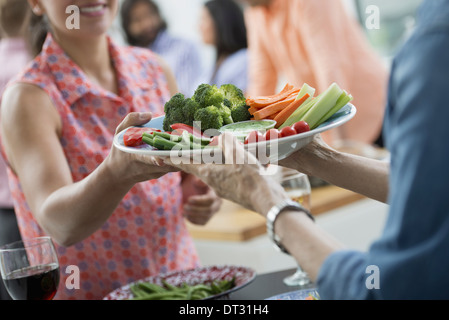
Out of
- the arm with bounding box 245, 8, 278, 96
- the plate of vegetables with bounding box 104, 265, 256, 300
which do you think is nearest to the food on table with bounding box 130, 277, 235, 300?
the plate of vegetables with bounding box 104, 265, 256, 300

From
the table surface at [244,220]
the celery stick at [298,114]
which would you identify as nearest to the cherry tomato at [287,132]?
the celery stick at [298,114]

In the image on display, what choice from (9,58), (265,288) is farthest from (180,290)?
(9,58)

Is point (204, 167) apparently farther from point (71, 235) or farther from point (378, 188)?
point (71, 235)

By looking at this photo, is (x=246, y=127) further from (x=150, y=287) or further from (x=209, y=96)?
(x=150, y=287)

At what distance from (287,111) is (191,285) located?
1.70 ft

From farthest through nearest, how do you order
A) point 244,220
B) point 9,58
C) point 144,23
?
1. point 144,23
2. point 9,58
3. point 244,220

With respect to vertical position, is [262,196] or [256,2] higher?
[256,2]

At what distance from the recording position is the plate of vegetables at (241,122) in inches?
38.7

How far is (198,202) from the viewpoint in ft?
5.69

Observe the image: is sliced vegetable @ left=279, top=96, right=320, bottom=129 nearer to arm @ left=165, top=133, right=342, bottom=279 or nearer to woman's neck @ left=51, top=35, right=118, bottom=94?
arm @ left=165, top=133, right=342, bottom=279

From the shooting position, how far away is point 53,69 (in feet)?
5.20

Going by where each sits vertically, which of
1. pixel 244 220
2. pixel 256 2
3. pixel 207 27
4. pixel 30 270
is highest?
pixel 207 27

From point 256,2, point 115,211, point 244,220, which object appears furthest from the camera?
point 256,2

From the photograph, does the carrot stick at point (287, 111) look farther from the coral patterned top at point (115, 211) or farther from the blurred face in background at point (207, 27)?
the blurred face in background at point (207, 27)
